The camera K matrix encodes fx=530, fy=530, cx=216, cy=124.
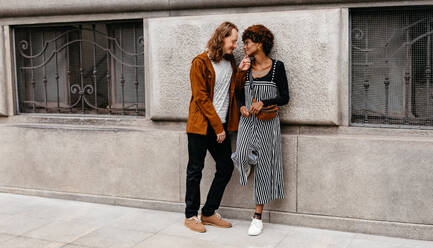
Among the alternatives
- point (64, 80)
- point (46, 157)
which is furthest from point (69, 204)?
point (64, 80)

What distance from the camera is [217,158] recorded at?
5262 millimetres

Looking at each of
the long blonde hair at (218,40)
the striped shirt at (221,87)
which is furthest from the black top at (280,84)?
the long blonde hair at (218,40)

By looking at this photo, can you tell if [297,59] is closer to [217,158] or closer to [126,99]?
[217,158]

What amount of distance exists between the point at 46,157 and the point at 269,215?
9.36 ft

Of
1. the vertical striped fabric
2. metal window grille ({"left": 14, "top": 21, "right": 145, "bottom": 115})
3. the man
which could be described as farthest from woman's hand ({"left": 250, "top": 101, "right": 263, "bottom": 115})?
metal window grille ({"left": 14, "top": 21, "right": 145, "bottom": 115})

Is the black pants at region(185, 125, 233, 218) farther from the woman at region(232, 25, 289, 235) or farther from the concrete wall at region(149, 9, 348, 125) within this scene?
the concrete wall at region(149, 9, 348, 125)

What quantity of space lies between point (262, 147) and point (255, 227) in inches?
30.2

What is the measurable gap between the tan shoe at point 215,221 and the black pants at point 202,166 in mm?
42

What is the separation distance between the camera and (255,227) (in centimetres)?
506

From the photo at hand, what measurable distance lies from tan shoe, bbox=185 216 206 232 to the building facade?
0.49m

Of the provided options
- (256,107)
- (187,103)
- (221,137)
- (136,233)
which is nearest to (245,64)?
(256,107)

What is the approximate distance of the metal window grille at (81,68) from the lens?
20.4 feet

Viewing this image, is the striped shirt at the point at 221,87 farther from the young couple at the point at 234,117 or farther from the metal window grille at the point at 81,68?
the metal window grille at the point at 81,68

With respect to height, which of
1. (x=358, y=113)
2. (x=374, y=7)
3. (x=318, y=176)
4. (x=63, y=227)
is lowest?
(x=63, y=227)
